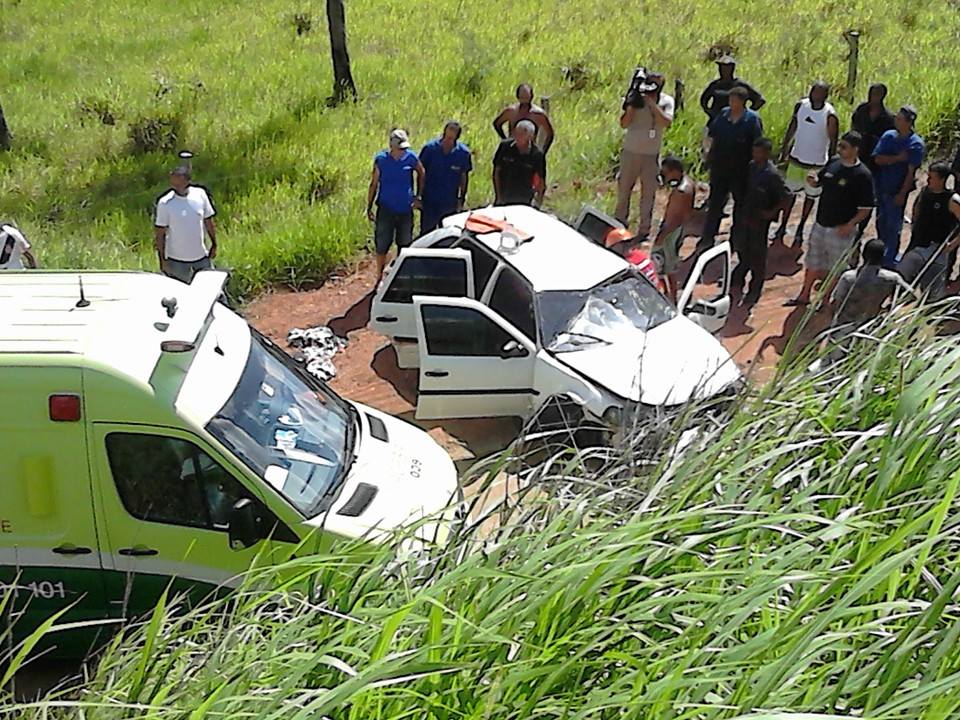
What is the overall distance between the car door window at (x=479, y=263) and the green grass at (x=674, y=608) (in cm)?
515

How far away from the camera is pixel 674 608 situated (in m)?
2.78

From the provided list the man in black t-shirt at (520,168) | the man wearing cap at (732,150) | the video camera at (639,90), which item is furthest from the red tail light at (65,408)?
the video camera at (639,90)

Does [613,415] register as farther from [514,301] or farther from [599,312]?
[514,301]

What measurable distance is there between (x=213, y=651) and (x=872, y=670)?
5.62 ft

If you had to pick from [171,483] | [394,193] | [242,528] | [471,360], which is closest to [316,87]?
[394,193]

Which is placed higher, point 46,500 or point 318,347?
point 46,500

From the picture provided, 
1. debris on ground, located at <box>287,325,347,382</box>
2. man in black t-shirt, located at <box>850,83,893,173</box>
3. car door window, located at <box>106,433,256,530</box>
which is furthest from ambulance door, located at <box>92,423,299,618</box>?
man in black t-shirt, located at <box>850,83,893,173</box>

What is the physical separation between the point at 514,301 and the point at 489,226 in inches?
33.1

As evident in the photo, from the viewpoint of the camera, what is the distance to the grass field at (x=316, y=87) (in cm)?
1283

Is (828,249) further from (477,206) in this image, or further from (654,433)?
(654,433)

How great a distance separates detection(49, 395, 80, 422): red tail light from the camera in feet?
17.0

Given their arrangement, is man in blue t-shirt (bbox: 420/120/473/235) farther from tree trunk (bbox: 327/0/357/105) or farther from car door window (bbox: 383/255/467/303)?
tree trunk (bbox: 327/0/357/105)

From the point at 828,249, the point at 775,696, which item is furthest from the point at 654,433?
the point at 828,249

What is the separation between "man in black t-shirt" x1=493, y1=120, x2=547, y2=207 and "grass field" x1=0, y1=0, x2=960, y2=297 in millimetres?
1643
